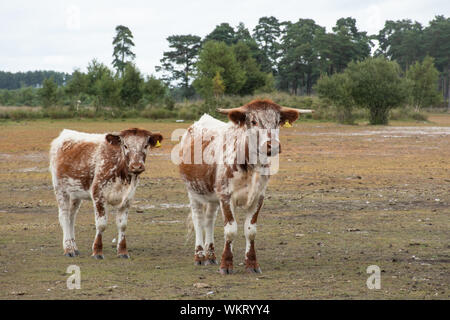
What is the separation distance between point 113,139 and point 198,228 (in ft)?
7.57

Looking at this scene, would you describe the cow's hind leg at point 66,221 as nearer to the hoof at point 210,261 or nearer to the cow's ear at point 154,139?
the cow's ear at point 154,139

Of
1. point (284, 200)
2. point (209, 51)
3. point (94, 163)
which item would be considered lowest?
point (284, 200)

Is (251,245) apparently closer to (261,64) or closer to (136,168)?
(136,168)

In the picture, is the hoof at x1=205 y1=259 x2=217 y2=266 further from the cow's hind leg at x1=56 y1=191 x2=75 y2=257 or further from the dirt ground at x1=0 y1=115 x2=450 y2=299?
the cow's hind leg at x1=56 y1=191 x2=75 y2=257

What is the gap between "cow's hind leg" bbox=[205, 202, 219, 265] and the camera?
10.6m

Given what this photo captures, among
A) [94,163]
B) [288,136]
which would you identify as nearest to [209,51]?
[288,136]

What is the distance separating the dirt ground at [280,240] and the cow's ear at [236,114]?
230cm

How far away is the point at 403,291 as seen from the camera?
8414 millimetres

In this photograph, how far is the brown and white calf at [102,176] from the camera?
37.2 feet

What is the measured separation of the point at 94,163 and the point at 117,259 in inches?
71.3

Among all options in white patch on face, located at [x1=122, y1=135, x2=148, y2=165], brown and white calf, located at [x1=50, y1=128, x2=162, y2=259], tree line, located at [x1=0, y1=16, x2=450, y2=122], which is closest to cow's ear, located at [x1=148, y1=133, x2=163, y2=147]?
brown and white calf, located at [x1=50, y1=128, x2=162, y2=259]

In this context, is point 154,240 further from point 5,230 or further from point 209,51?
point 209,51
